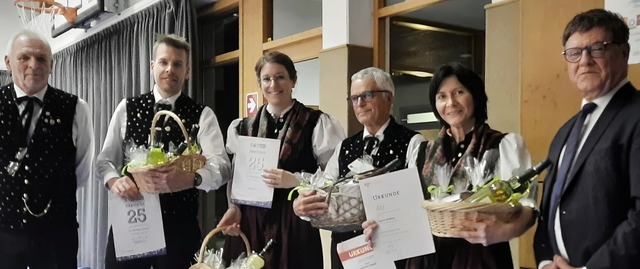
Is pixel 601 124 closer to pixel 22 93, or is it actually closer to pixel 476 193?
pixel 476 193

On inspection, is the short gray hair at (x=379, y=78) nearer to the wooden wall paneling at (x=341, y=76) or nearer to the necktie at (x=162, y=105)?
the necktie at (x=162, y=105)

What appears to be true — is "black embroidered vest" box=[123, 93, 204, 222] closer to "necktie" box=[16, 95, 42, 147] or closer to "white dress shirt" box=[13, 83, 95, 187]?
"white dress shirt" box=[13, 83, 95, 187]

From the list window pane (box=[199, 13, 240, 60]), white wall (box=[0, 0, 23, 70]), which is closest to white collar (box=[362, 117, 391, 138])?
window pane (box=[199, 13, 240, 60])

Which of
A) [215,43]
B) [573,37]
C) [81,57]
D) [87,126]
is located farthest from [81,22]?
[573,37]

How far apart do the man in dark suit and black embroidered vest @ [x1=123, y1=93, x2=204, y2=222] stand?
131 cm

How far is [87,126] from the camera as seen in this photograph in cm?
243

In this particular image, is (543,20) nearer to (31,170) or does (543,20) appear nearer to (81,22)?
(31,170)

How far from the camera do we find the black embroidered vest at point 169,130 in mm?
2188

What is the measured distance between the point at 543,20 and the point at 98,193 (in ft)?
14.8

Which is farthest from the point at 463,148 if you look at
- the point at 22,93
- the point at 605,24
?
the point at 22,93

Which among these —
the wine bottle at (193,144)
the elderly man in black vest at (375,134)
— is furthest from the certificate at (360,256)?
the wine bottle at (193,144)

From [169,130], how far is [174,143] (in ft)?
0.18

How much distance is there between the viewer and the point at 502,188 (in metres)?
1.41

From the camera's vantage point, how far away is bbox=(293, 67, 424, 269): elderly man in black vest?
1.98 meters
